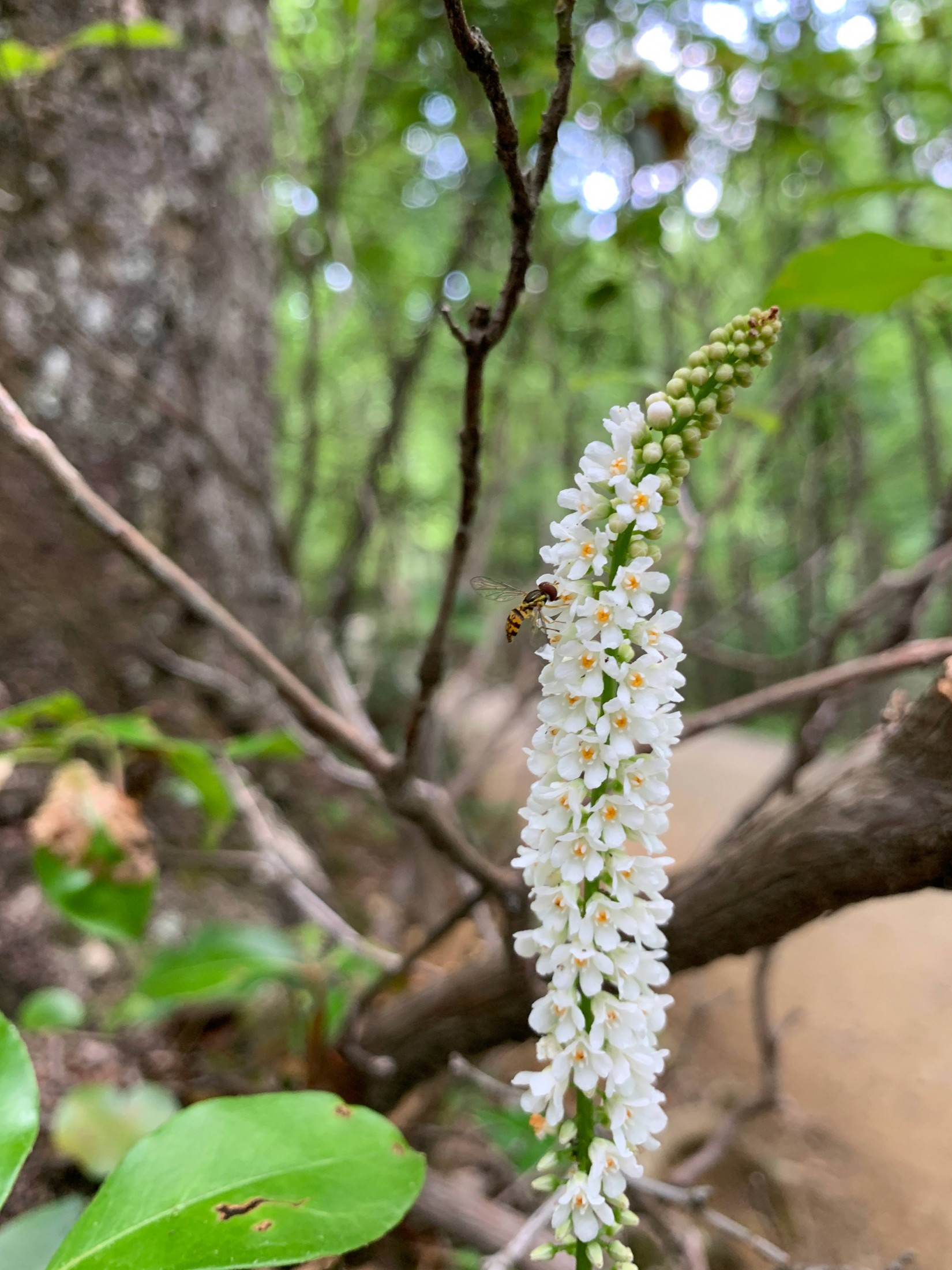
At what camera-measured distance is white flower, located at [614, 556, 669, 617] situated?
0.62m

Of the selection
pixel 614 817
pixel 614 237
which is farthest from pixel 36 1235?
pixel 614 237

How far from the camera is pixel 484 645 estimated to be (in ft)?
9.87

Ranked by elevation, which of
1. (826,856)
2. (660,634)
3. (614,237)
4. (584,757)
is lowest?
(826,856)

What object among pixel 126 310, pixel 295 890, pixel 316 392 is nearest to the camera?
pixel 295 890

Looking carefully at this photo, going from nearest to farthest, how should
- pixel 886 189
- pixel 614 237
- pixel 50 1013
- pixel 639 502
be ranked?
pixel 639 502 < pixel 886 189 < pixel 50 1013 < pixel 614 237

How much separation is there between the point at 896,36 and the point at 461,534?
245 cm

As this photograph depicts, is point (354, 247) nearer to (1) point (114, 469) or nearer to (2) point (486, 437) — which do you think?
(2) point (486, 437)

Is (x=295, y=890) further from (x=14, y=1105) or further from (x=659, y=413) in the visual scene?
(x=659, y=413)

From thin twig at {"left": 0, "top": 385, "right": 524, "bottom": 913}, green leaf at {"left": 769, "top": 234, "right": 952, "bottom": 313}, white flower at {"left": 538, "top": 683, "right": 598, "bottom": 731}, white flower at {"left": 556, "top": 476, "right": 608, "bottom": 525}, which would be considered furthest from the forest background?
white flower at {"left": 556, "top": 476, "right": 608, "bottom": 525}

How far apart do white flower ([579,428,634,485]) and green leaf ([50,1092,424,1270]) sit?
71 cm

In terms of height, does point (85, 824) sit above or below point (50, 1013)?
above

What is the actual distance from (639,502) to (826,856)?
0.43 meters

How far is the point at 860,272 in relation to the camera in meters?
0.98

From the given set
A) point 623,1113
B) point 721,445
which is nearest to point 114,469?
point 623,1113
